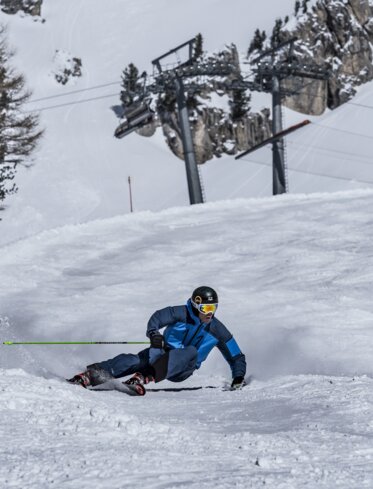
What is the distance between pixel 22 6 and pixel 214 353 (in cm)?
9425

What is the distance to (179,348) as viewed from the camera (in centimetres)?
756

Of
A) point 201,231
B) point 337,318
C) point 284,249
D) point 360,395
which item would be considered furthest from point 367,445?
point 201,231

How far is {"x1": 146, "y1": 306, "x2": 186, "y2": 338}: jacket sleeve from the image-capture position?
7.43 metres

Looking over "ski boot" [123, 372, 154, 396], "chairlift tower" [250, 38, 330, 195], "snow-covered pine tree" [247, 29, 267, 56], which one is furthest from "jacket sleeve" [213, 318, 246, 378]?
"snow-covered pine tree" [247, 29, 267, 56]

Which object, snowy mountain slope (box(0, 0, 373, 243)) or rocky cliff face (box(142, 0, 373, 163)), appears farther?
rocky cliff face (box(142, 0, 373, 163))

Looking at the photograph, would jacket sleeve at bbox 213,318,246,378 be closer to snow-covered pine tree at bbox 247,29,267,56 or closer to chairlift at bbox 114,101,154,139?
chairlift at bbox 114,101,154,139

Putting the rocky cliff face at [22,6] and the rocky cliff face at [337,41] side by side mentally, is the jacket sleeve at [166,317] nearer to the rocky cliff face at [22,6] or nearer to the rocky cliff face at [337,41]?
the rocky cliff face at [337,41]

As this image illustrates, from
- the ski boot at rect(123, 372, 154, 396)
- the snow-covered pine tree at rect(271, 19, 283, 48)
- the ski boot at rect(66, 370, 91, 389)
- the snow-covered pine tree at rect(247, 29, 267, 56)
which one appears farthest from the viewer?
the snow-covered pine tree at rect(247, 29, 267, 56)

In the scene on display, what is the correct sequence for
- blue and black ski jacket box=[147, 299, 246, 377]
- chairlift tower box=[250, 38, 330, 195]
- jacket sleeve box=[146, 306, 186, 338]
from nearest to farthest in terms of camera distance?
1. jacket sleeve box=[146, 306, 186, 338]
2. blue and black ski jacket box=[147, 299, 246, 377]
3. chairlift tower box=[250, 38, 330, 195]

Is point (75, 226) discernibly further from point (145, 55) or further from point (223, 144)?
point (145, 55)

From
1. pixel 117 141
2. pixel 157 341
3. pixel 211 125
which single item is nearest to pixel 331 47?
pixel 211 125

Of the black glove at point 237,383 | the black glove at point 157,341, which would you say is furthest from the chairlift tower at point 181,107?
the black glove at point 157,341

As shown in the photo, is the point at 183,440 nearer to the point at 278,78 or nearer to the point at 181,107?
the point at 181,107

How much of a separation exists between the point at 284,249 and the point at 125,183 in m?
43.1
